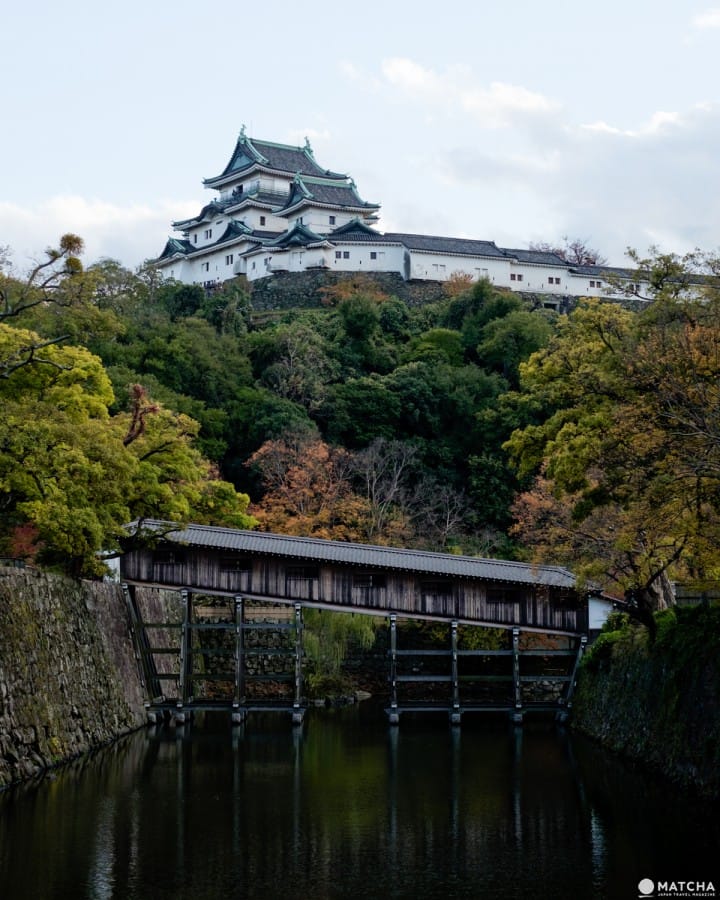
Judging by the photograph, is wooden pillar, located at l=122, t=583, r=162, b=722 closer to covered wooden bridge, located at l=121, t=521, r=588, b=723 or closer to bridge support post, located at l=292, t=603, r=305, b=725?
covered wooden bridge, located at l=121, t=521, r=588, b=723

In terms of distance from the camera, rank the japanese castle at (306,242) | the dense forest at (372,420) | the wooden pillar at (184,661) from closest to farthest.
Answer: the dense forest at (372,420)
the wooden pillar at (184,661)
the japanese castle at (306,242)

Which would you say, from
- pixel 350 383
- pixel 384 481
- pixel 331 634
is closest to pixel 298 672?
pixel 331 634

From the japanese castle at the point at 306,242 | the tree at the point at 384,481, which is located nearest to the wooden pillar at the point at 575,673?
the tree at the point at 384,481

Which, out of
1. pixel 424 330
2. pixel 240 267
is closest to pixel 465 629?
pixel 424 330

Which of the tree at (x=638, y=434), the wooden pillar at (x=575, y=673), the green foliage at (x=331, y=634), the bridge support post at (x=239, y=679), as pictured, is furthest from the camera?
the green foliage at (x=331, y=634)

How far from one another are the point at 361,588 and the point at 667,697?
40.2 feet

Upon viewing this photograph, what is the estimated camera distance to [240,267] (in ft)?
232

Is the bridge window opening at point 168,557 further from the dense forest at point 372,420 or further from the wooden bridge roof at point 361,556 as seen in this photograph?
the dense forest at point 372,420

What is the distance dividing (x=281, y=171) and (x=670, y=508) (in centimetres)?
6301

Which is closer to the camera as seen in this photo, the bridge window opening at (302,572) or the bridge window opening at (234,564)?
→ the bridge window opening at (234,564)

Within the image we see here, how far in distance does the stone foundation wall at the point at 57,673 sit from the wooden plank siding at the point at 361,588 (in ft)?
9.31

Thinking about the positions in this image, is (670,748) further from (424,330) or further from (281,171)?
(281,171)

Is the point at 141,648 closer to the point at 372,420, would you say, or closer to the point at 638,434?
the point at 638,434

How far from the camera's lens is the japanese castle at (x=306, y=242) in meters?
67.2
